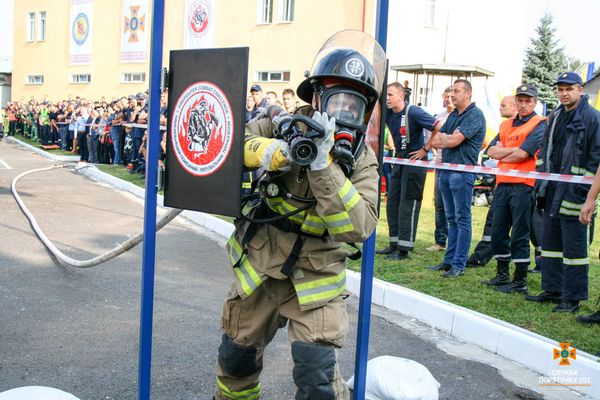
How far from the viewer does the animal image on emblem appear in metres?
2.54

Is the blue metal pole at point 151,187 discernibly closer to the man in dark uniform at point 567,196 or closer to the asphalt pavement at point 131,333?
the asphalt pavement at point 131,333

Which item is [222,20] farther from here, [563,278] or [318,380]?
[318,380]

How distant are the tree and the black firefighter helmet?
120ft

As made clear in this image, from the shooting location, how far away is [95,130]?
67.6 feet

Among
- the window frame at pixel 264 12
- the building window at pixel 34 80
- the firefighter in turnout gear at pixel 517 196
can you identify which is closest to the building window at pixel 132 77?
the window frame at pixel 264 12

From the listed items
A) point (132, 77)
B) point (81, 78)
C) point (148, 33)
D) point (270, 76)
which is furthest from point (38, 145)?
point (148, 33)

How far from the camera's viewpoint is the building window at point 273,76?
66.6 ft

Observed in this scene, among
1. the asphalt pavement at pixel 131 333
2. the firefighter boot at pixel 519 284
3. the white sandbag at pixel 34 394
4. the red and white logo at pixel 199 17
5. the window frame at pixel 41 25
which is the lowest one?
the asphalt pavement at pixel 131 333

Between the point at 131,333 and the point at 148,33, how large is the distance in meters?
6.19

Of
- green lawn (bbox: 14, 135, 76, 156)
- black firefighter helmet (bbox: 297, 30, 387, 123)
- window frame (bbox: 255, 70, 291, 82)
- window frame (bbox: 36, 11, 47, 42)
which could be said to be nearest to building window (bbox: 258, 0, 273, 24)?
window frame (bbox: 255, 70, 291, 82)

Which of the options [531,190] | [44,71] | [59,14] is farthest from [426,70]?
[44,71]

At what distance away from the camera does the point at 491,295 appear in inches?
232

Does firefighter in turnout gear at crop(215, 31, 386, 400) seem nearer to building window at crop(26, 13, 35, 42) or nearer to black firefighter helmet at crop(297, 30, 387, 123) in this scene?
black firefighter helmet at crop(297, 30, 387, 123)

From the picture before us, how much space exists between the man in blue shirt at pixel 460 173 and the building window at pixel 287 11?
13869 millimetres
